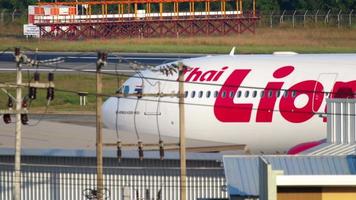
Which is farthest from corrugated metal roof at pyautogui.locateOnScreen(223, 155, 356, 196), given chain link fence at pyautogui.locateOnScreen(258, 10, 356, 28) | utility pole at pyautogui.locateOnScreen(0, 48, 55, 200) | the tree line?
the tree line

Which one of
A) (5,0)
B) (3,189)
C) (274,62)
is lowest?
(3,189)

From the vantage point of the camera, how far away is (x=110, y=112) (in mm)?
51875

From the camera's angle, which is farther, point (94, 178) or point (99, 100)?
point (94, 178)

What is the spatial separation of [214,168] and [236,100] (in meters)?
10.6

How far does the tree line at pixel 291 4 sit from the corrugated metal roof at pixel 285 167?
95.4m

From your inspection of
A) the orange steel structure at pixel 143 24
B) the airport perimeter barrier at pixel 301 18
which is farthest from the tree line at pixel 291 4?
the orange steel structure at pixel 143 24

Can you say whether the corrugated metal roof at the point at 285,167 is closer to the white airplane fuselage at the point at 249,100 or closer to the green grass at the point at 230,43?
the white airplane fuselage at the point at 249,100

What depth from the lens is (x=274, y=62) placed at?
159ft

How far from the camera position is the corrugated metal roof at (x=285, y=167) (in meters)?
31.6

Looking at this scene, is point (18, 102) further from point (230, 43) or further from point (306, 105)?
point (230, 43)

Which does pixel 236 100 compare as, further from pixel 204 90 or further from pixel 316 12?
pixel 316 12

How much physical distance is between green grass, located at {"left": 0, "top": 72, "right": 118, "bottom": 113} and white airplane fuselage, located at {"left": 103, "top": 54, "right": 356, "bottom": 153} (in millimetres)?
20324

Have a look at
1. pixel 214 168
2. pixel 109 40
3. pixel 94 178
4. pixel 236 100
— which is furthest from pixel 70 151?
pixel 109 40

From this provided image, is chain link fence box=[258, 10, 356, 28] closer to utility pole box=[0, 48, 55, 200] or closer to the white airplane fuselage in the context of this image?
the white airplane fuselage
